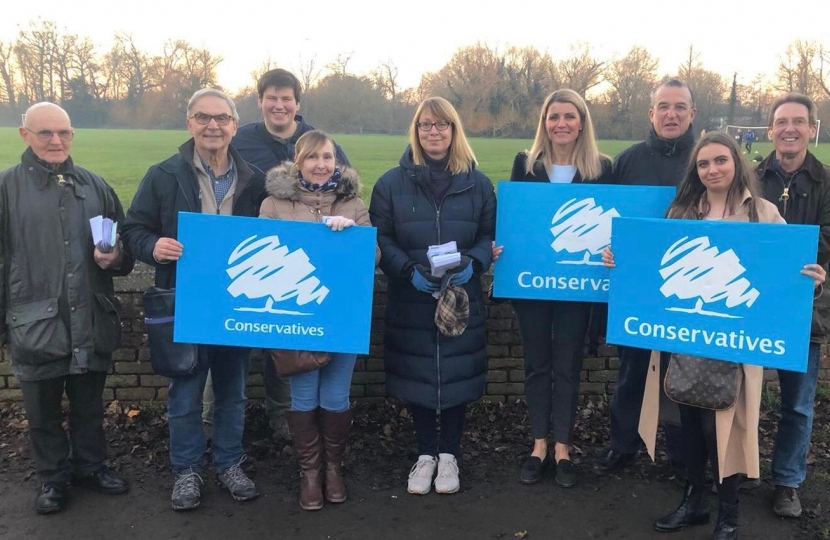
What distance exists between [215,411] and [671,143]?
328 cm

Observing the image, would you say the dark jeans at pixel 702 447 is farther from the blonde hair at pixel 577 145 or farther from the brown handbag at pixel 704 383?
the blonde hair at pixel 577 145

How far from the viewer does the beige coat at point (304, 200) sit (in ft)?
12.1

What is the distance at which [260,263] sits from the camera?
3.63 meters

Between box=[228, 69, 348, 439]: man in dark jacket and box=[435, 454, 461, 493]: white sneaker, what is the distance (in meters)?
1.26

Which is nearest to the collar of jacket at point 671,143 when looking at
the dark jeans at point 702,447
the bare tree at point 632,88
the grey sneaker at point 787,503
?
the dark jeans at point 702,447

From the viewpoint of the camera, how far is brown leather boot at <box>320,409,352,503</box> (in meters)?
3.87

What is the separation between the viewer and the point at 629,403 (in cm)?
425


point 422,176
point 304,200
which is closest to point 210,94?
point 304,200

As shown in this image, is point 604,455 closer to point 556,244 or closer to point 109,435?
point 556,244

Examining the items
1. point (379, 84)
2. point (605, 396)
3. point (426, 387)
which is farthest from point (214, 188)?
point (379, 84)

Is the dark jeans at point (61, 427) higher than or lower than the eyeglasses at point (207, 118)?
lower

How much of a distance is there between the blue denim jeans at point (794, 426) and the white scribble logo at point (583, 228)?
128 centimetres

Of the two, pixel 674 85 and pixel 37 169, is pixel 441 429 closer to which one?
pixel 674 85

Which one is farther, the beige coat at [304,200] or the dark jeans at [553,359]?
the dark jeans at [553,359]
